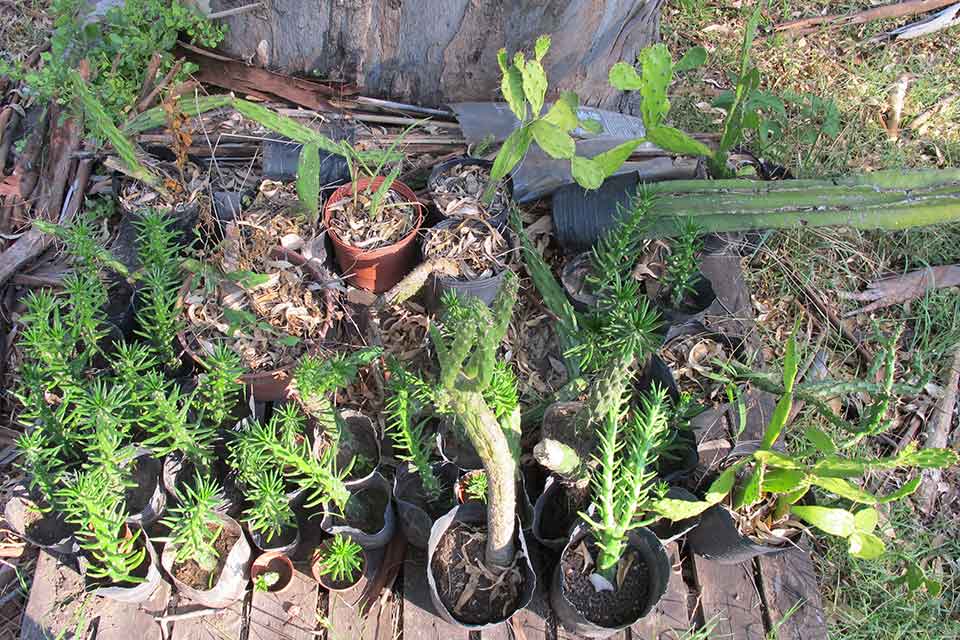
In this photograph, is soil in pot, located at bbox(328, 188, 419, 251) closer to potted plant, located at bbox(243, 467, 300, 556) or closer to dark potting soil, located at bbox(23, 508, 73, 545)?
potted plant, located at bbox(243, 467, 300, 556)

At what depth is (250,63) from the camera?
2.73 meters

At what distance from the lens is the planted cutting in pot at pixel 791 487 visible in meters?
1.61

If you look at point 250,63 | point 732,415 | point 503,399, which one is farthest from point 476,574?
point 250,63

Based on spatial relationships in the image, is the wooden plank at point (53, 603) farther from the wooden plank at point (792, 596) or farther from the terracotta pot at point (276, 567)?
the wooden plank at point (792, 596)

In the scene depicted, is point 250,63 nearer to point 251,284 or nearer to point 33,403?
point 251,284

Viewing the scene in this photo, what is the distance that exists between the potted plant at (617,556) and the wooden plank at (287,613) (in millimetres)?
578

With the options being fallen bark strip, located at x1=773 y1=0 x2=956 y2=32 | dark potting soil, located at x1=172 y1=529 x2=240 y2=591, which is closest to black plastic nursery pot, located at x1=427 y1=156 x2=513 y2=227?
dark potting soil, located at x1=172 y1=529 x2=240 y2=591

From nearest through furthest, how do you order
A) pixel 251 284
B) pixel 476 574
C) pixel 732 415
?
1. pixel 476 574
2. pixel 251 284
3. pixel 732 415

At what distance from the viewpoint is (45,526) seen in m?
1.82

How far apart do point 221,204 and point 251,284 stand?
1.96 ft

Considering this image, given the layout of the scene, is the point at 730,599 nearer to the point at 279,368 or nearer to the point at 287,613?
the point at 287,613

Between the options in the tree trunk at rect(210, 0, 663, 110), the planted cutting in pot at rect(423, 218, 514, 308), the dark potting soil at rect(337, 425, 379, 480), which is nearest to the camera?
the dark potting soil at rect(337, 425, 379, 480)

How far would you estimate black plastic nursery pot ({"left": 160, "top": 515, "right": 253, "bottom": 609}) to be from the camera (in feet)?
5.66

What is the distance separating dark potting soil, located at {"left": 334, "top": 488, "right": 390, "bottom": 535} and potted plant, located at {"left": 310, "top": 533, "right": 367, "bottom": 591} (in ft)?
0.15
